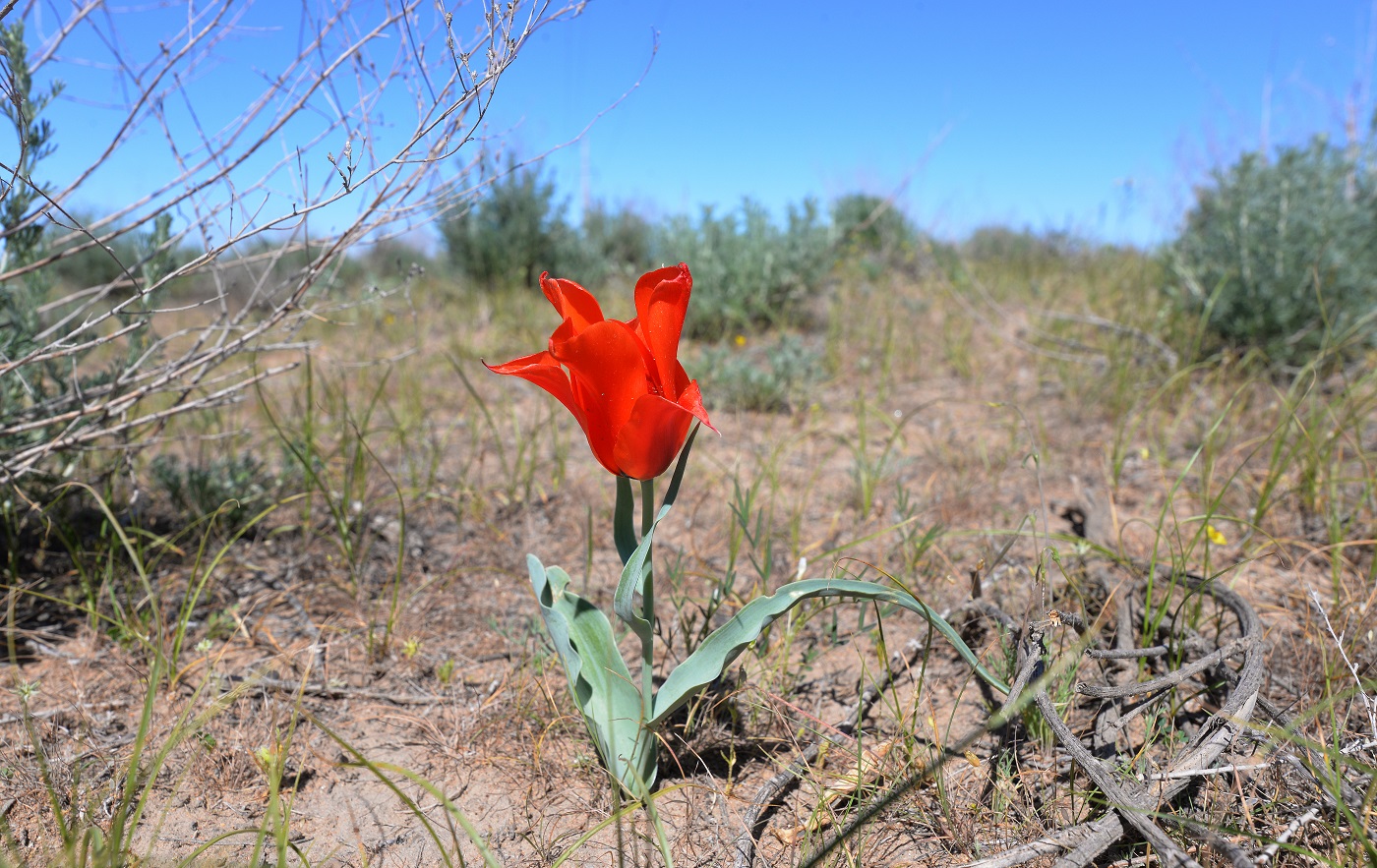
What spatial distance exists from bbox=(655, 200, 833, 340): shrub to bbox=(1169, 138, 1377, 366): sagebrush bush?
2232mm

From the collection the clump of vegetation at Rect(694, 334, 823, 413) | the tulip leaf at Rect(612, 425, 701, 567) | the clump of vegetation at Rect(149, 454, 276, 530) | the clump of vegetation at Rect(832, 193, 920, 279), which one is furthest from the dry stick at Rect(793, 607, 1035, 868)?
the clump of vegetation at Rect(832, 193, 920, 279)

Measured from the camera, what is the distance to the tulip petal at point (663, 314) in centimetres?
104

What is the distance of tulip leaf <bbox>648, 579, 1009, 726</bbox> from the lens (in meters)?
1.16

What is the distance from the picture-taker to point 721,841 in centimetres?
133

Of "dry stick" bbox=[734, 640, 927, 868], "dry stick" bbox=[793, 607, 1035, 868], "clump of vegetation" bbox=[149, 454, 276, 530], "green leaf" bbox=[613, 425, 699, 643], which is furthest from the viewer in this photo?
"clump of vegetation" bbox=[149, 454, 276, 530]

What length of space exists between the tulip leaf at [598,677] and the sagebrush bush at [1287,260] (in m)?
3.23

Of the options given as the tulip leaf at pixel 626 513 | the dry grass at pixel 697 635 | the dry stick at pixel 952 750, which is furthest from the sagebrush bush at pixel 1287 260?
the tulip leaf at pixel 626 513

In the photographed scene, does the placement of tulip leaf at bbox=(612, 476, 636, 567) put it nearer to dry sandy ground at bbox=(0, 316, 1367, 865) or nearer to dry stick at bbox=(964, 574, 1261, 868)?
dry sandy ground at bbox=(0, 316, 1367, 865)

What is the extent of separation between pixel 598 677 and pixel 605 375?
0.57m

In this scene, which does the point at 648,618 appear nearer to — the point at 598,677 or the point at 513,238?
the point at 598,677

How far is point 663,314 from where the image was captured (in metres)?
1.05

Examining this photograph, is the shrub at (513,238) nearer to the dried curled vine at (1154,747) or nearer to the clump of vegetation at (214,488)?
the clump of vegetation at (214,488)

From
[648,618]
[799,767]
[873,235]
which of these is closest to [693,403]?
[648,618]

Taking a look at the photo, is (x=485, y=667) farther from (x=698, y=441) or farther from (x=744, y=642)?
(x=698, y=441)
